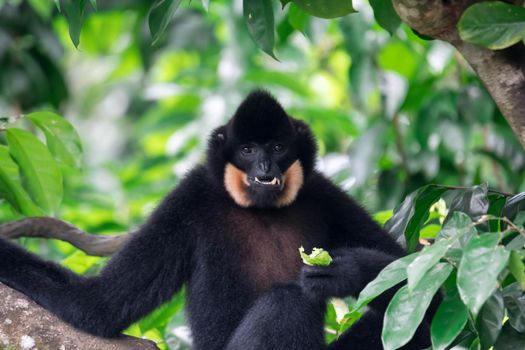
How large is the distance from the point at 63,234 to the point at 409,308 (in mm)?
2825

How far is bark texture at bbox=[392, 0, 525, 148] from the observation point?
3.31 m

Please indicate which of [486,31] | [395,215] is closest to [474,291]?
[486,31]

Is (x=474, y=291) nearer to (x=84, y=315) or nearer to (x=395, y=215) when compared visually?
(x=395, y=215)

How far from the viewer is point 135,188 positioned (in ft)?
27.5

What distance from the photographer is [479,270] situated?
248 centimetres

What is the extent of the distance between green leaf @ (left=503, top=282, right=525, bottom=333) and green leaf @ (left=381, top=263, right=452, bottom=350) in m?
0.53

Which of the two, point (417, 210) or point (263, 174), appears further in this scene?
point (263, 174)

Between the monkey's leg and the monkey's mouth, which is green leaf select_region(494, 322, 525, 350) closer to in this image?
the monkey's leg

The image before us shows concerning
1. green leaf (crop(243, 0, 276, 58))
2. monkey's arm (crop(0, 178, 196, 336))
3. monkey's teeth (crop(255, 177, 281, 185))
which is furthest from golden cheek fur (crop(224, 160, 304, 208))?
green leaf (crop(243, 0, 276, 58))

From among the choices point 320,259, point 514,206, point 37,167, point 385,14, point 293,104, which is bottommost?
point 293,104

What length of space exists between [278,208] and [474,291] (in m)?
2.94

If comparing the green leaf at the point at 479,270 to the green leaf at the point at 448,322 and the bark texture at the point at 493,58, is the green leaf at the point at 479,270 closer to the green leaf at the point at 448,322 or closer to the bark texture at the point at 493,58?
the green leaf at the point at 448,322

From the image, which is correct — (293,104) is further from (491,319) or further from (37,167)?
(491,319)

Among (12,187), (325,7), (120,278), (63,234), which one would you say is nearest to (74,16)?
(325,7)
